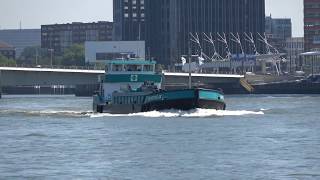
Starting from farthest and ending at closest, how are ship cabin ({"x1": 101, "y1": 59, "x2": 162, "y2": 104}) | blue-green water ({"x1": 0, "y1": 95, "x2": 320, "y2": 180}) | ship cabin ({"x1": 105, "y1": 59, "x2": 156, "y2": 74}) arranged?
ship cabin ({"x1": 105, "y1": 59, "x2": 156, "y2": 74})
ship cabin ({"x1": 101, "y1": 59, "x2": 162, "y2": 104})
blue-green water ({"x1": 0, "y1": 95, "x2": 320, "y2": 180})

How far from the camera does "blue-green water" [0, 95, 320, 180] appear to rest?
174ft

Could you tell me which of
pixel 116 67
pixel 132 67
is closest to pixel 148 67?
pixel 132 67

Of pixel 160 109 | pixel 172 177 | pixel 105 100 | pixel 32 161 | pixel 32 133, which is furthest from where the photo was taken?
pixel 105 100

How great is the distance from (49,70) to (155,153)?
119602 millimetres

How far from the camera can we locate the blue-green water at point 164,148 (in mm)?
53000

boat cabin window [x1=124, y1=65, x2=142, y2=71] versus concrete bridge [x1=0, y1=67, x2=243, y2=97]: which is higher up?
boat cabin window [x1=124, y1=65, x2=142, y2=71]

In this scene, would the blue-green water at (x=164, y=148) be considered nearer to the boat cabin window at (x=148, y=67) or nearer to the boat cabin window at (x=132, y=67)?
the boat cabin window at (x=132, y=67)

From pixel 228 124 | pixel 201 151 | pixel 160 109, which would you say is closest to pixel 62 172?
pixel 201 151

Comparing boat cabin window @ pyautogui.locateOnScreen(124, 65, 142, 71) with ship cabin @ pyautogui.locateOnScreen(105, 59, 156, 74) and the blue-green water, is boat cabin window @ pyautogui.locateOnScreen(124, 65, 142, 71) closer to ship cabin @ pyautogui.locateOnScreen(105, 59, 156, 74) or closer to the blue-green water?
ship cabin @ pyautogui.locateOnScreen(105, 59, 156, 74)

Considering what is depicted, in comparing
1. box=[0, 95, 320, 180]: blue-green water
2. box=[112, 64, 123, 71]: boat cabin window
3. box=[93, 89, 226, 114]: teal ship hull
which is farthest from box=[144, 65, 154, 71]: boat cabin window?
box=[0, 95, 320, 180]: blue-green water

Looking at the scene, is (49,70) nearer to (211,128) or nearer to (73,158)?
(211,128)

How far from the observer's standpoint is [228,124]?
8656 cm

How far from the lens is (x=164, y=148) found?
64125 mm

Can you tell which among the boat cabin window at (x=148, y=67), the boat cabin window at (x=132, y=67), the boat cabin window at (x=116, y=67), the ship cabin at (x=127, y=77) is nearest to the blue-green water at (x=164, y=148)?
the ship cabin at (x=127, y=77)
